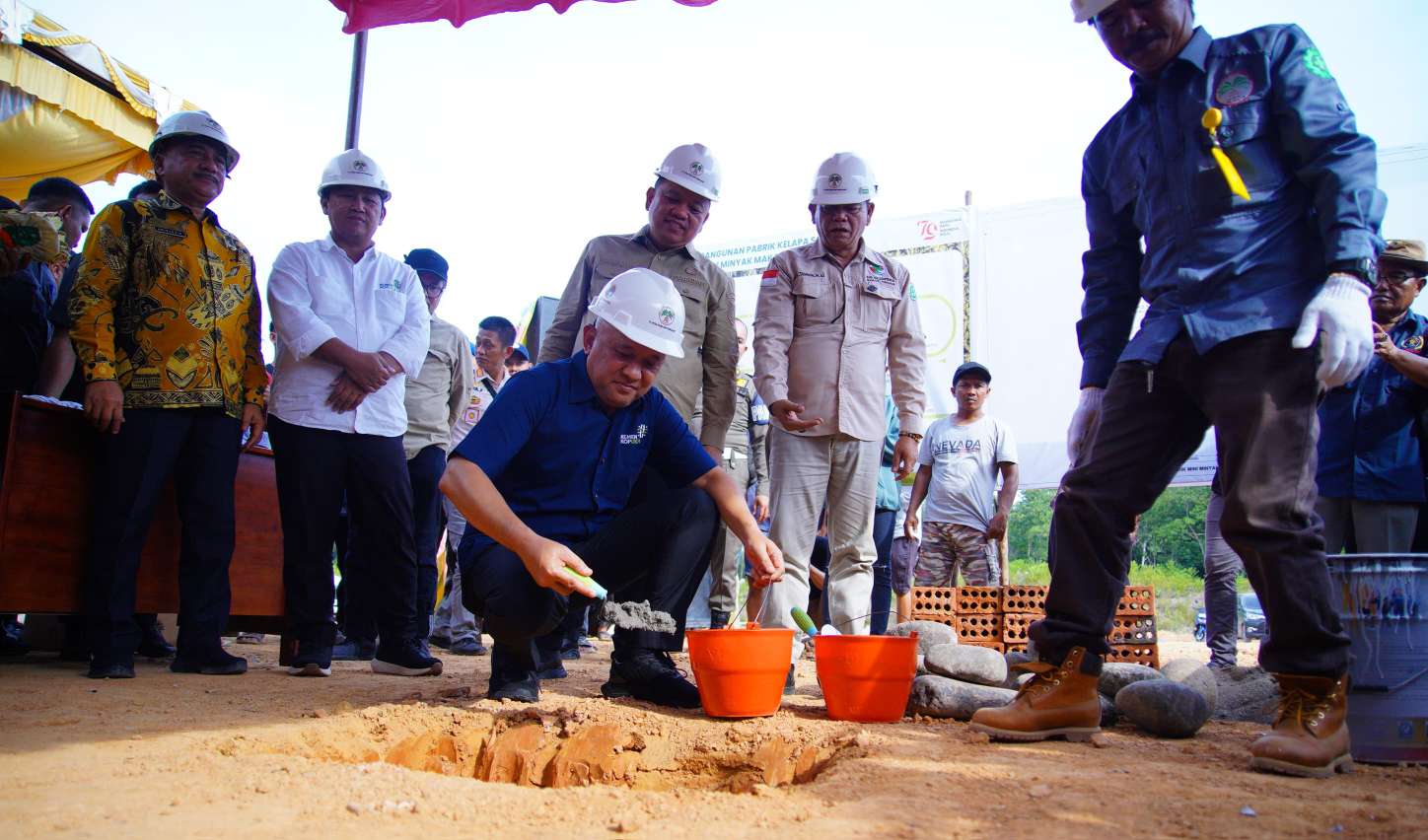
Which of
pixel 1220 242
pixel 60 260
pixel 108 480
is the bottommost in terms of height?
pixel 108 480

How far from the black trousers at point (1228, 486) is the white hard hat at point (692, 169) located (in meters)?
2.02

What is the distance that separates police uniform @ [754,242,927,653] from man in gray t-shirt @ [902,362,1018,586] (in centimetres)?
201

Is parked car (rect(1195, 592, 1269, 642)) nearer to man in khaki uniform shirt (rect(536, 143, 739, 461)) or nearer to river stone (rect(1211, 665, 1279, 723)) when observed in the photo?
river stone (rect(1211, 665, 1279, 723))

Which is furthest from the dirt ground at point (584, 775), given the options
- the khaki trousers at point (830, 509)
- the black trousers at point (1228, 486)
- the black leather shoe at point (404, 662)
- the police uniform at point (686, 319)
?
the police uniform at point (686, 319)

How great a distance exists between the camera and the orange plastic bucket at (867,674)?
9.76 feet

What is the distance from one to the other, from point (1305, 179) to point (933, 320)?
604 centimetres

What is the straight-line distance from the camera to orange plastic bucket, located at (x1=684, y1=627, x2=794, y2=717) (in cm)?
289

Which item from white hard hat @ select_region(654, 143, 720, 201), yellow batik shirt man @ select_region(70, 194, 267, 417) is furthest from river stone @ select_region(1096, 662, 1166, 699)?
yellow batik shirt man @ select_region(70, 194, 267, 417)

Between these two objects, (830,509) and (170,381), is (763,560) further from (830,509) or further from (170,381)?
(170,381)

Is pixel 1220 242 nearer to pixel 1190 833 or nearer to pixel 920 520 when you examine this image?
pixel 1190 833

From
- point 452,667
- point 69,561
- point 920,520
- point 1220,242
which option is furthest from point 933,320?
point 69,561

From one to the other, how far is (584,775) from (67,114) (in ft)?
19.5

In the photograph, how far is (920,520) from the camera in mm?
7383

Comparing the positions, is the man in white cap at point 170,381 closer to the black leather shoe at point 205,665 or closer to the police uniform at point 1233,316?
the black leather shoe at point 205,665
